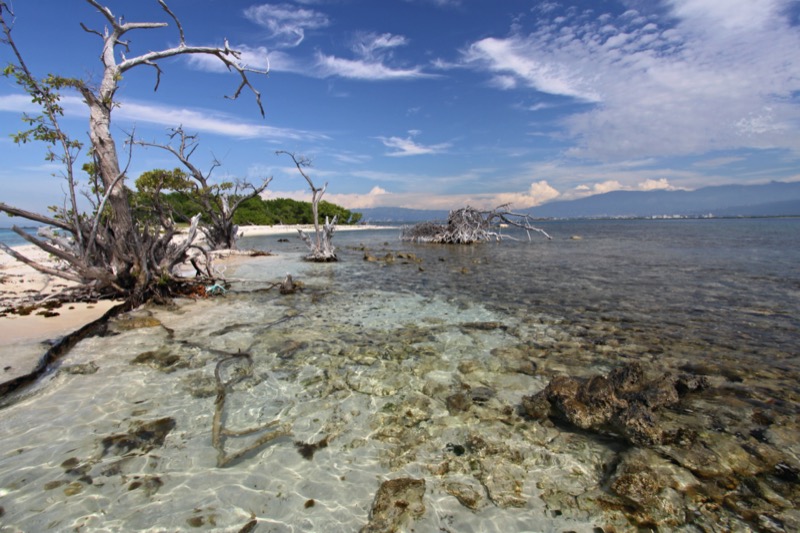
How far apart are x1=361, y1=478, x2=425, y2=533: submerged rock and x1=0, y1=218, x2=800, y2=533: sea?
0.01 metres

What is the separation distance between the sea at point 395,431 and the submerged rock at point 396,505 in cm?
1

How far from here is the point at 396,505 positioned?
300 cm

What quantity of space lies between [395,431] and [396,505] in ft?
3.53

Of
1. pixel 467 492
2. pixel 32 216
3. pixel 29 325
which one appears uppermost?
pixel 32 216

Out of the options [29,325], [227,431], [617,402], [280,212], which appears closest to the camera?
[227,431]

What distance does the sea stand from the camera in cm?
290

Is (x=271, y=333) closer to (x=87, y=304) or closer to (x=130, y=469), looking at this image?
(x=130, y=469)

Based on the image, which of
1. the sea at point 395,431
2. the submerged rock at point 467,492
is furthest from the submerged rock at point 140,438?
the submerged rock at point 467,492

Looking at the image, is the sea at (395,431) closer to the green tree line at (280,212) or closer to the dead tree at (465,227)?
the dead tree at (465,227)

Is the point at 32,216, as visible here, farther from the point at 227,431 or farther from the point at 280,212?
the point at 280,212

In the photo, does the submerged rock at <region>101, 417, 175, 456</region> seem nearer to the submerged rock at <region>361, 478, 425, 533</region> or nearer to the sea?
the sea

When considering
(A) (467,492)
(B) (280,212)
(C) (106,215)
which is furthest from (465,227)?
(B) (280,212)

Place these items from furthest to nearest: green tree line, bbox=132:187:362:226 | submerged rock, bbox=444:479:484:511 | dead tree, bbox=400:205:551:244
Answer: green tree line, bbox=132:187:362:226
dead tree, bbox=400:205:551:244
submerged rock, bbox=444:479:484:511

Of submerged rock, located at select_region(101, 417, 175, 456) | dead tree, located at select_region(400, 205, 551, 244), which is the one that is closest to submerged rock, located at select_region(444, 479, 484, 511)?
submerged rock, located at select_region(101, 417, 175, 456)
